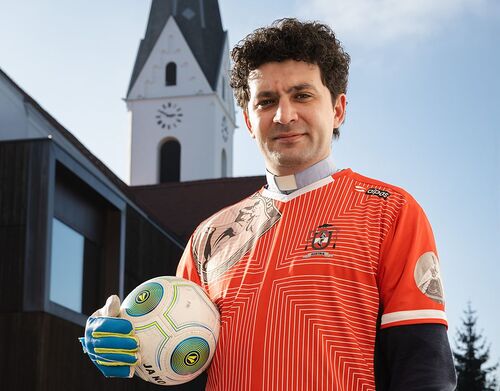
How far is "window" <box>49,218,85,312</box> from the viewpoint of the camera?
14.5m

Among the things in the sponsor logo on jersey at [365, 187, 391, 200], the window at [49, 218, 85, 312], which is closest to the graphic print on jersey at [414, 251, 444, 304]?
the sponsor logo on jersey at [365, 187, 391, 200]

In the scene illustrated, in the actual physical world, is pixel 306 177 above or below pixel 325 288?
above

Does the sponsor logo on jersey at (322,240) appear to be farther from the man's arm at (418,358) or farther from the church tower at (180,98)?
the church tower at (180,98)

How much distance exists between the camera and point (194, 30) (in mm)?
49875

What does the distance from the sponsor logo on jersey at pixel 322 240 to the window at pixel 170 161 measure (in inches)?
1692

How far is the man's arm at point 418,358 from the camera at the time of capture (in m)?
2.56

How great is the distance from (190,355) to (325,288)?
0.53 metres

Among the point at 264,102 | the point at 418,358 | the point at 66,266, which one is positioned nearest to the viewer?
the point at 418,358

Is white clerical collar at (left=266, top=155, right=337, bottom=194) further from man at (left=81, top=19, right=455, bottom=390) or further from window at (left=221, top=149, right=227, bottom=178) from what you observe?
window at (left=221, top=149, right=227, bottom=178)

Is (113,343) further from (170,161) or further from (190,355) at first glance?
(170,161)

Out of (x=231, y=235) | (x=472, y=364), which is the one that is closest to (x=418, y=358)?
(x=231, y=235)

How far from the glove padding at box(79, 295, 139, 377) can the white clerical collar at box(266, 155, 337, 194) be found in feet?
2.23

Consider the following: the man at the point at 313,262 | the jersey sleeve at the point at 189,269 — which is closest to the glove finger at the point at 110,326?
the man at the point at 313,262

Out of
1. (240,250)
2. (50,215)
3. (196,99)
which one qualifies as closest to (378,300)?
(240,250)
